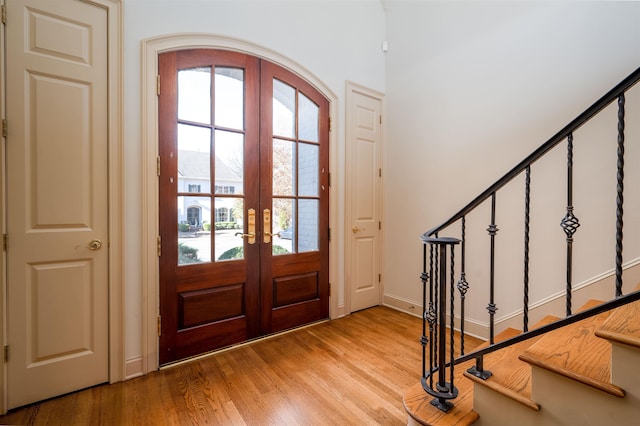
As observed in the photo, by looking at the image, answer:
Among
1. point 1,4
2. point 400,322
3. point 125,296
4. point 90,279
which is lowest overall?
point 400,322

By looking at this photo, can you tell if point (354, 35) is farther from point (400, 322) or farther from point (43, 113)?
point (400, 322)

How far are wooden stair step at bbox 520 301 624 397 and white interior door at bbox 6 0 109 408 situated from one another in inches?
96.2

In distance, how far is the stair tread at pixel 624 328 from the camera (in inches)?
40.5

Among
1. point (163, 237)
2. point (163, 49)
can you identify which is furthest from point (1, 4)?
point (163, 237)

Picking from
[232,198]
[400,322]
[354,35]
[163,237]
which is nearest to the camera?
[163,237]

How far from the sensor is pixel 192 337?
2279 millimetres

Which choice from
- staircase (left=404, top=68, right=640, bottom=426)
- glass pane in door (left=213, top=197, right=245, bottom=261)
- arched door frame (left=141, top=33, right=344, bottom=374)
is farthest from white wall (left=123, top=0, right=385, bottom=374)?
staircase (left=404, top=68, right=640, bottom=426)

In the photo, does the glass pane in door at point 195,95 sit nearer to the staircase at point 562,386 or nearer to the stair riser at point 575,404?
the staircase at point 562,386

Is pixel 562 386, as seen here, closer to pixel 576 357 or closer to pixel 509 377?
pixel 576 357

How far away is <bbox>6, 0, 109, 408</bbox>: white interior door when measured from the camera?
1.72 m

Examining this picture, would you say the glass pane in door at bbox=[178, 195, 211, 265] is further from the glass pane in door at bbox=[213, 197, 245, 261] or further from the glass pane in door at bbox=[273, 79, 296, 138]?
the glass pane in door at bbox=[273, 79, 296, 138]

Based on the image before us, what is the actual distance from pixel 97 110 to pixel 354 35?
→ 2521mm

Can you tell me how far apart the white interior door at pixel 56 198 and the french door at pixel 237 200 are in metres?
0.38

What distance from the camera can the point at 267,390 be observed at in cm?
191
